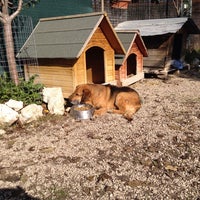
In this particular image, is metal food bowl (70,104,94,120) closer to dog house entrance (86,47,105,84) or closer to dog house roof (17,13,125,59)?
dog house roof (17,13,125,59)

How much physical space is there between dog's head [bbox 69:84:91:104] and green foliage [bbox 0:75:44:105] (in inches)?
35.9

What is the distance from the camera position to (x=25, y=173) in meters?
3.29

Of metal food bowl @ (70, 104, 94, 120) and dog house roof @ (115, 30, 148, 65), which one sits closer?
metal food bowl @ (70, 104, 94, 120)

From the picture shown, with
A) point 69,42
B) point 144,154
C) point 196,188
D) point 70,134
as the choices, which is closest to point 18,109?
point 70,134

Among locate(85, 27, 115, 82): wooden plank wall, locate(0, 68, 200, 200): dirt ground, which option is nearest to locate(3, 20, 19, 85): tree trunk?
locate(0, 68, 200, 200): dirt ground

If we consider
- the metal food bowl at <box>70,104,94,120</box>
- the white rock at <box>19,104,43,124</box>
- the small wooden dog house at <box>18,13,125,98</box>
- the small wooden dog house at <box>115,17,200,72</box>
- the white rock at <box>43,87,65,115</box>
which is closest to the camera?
the white rock at <box>19,104,43,124</box>

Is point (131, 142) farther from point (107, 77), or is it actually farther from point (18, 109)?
point (107, 77)

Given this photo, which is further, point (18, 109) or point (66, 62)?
point (66, 62)

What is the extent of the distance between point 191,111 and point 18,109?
3.77 metres

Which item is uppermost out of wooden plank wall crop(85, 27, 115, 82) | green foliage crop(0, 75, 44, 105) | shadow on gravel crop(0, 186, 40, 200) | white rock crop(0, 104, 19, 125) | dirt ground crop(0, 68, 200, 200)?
wooden plank wall crop(85, 27, 115, 82)

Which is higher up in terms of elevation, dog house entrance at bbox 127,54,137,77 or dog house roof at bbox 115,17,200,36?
dog house roof at bbox 115,17,200,36

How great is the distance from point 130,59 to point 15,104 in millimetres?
5154

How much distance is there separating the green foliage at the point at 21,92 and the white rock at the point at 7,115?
0.61m

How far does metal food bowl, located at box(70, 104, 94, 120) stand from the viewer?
5.06 metres
